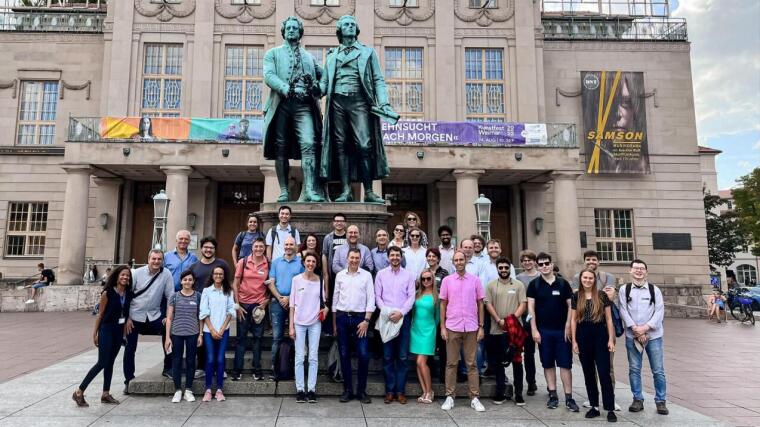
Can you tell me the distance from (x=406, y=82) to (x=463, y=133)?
604 centimetres

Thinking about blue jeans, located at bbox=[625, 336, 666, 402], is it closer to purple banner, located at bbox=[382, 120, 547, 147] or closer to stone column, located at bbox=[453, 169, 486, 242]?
stone column, located at bbox=[453, 169, 486, 242]

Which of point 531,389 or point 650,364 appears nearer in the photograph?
point 650,364

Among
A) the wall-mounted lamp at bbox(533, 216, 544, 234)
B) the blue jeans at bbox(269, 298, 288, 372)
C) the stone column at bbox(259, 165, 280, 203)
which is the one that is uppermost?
the stone column at bbox(259, 165, 280, 203)

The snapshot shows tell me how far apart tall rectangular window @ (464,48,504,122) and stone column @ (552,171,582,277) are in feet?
18.9

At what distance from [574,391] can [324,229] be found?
4.51 metres

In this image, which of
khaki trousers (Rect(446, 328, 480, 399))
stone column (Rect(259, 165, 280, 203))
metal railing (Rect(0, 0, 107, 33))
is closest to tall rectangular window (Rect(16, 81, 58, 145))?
metal railing (Rect(0, 0, 107, 33))

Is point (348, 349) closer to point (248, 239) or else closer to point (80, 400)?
point (248, 239)

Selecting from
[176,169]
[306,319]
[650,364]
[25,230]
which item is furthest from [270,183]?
[650,364]

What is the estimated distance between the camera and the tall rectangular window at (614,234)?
2683cm

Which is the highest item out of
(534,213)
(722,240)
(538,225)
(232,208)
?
(232,208)

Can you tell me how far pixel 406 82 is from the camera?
2659 centimetres

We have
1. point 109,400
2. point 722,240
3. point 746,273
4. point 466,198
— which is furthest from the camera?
point 746,273

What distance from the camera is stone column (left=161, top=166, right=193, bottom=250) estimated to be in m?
21.6

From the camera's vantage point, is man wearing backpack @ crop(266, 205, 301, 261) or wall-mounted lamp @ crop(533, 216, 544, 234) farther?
wall-mounted lamp @ crop(533, 216, 544, 234)
